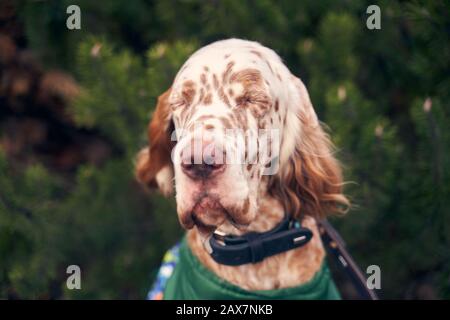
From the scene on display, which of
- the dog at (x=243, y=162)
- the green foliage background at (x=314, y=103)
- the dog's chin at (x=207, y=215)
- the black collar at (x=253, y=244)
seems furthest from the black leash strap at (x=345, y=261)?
the dog's chin at (x=207, y=215)

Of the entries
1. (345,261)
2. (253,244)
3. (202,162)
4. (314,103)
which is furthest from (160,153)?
(314,103)

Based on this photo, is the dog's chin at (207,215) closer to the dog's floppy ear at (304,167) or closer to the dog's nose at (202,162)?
the dog's nose at (202,162)

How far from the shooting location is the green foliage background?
264 centimetres

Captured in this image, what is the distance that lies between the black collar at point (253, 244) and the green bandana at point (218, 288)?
0.08 meters

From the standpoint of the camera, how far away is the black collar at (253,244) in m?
2.00

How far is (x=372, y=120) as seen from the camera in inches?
108

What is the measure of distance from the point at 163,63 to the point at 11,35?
54.7 inches

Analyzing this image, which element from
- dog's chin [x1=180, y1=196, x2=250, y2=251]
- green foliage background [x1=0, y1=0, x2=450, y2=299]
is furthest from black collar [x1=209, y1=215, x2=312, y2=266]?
green foliage background [x1=0, y1=0, x2=450, y2=299]

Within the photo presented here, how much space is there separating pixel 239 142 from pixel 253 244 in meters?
0.44

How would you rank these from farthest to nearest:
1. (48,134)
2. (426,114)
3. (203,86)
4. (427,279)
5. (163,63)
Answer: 1. (48,134)
2. (427,279)
3. (163,63)
4. (426,114)
5. (203,86)

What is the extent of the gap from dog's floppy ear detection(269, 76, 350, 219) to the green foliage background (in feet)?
1.59

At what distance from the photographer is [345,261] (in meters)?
2.23
